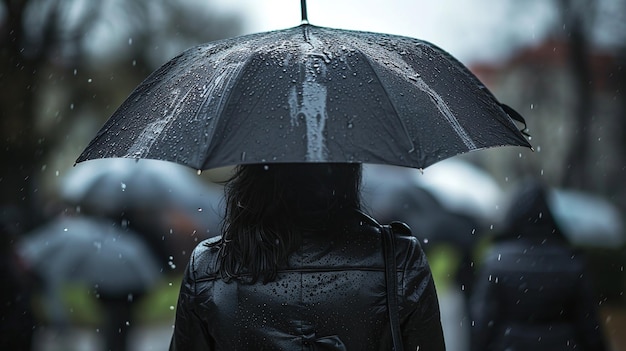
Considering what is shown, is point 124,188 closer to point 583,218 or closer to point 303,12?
point 583,218

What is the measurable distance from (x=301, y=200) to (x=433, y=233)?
8.91m

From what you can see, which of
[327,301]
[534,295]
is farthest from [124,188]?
[327,301]

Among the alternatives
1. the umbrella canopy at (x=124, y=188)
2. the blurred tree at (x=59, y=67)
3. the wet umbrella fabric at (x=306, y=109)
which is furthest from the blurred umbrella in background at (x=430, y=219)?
the wet umbrella fabric at (x=306, y=109)

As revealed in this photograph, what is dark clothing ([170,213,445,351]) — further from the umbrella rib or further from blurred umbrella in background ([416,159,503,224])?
blurred umbrella in background ([416,159,503,224])

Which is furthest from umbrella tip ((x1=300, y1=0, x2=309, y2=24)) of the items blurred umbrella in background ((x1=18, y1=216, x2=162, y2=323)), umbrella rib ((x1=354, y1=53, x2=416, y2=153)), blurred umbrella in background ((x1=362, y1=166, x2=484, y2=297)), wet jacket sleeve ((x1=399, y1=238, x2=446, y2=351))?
blurred umbrella in background ((x1=362, y1=166, x2=484, y2=297))

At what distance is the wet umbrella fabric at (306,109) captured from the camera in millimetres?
2908

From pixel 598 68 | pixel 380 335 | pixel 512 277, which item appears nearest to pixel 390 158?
pixel 380 335

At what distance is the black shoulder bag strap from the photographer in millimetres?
2982

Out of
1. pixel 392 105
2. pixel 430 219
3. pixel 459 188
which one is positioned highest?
pixel 392 105

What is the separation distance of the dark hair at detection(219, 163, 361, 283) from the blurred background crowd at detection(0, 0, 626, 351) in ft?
0.85

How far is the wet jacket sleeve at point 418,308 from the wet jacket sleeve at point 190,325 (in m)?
0.63

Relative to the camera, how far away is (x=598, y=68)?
22188mm

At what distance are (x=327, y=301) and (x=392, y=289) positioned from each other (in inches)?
8.0

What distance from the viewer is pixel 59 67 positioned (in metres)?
16.8
